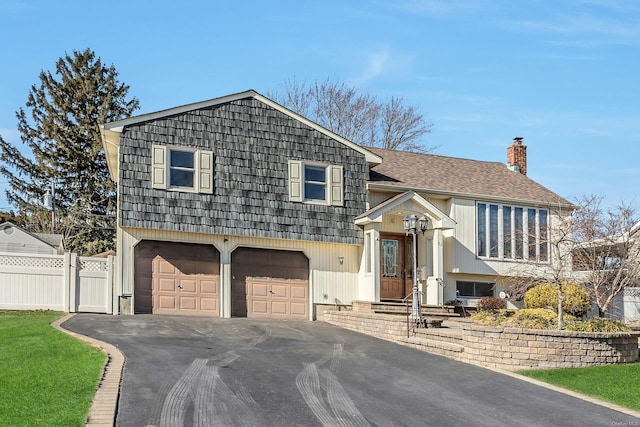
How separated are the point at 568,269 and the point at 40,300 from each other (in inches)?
647

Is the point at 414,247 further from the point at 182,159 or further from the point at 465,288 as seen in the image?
the point at 182,159

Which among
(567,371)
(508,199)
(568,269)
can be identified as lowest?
(567,371)

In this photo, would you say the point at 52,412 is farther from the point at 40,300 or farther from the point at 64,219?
the point at 64,219

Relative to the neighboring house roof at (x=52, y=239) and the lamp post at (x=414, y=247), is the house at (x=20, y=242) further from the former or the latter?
the lamp post at (x=414, y=247)

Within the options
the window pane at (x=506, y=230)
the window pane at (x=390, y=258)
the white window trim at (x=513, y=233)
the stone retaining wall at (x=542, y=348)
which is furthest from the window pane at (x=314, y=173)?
the stone retaining wall at (x=542, y=348)

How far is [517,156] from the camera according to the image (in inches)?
1212

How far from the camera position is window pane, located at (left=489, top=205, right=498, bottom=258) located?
26172mm

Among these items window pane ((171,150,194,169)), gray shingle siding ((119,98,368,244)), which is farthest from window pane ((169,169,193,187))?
gray shingle siding ((119,98,368,244))

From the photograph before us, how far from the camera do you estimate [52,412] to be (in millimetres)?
9703

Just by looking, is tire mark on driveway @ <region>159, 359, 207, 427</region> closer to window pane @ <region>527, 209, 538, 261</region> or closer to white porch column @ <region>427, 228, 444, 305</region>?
white porch column @ <region>427, 228, 444, 305</region>

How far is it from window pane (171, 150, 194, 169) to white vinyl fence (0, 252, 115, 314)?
3.32 metres

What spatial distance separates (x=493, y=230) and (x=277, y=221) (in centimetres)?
786

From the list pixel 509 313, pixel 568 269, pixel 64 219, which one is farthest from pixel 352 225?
pixel 64 219

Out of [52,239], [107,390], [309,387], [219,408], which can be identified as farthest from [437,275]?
[52,239]
